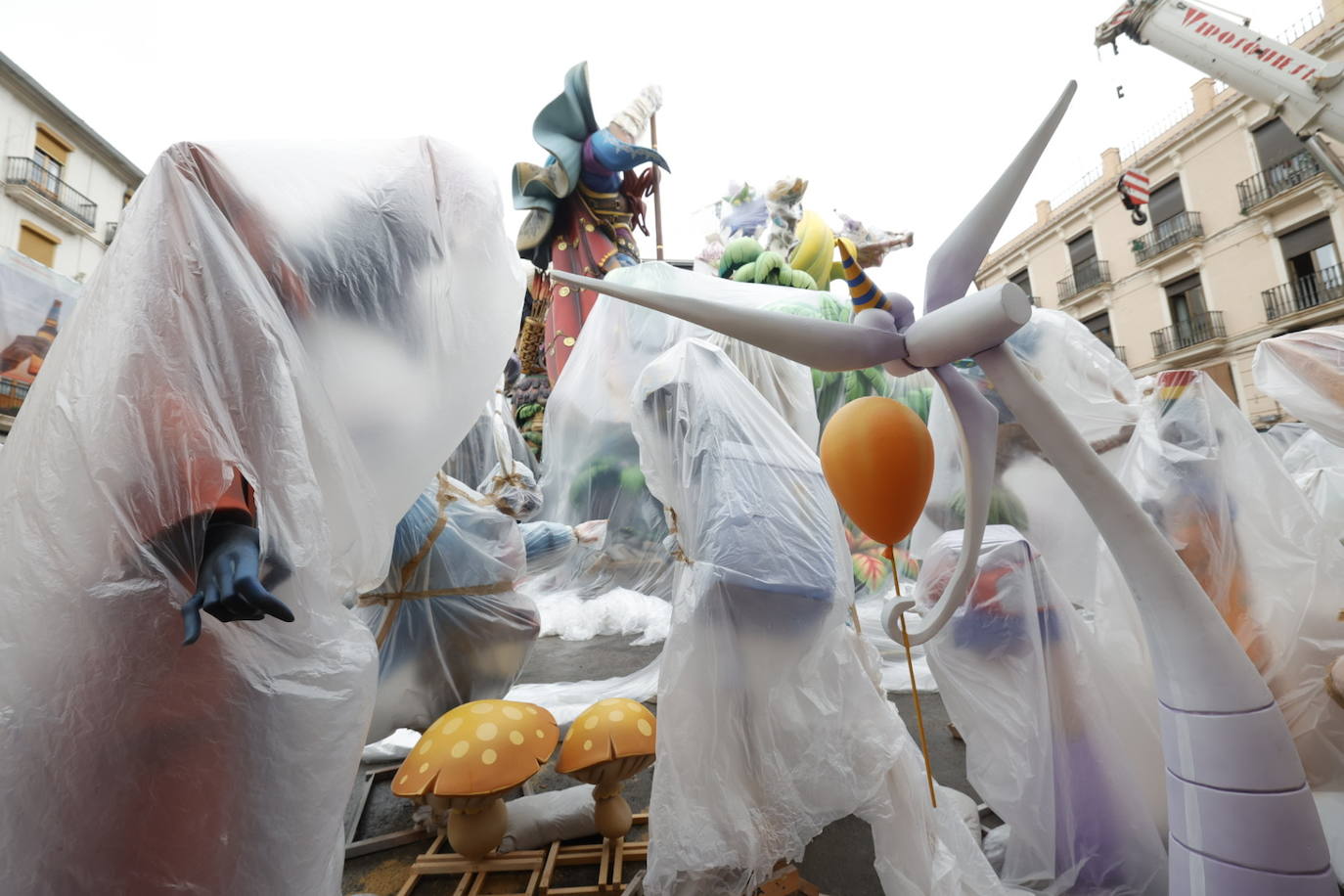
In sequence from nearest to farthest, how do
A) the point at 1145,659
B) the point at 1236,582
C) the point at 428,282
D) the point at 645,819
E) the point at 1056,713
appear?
1. the point at 428,282
2. the point at 1056,713
3. the point at 1145,659
4. the point at 1236,582
5. the point at 645,819

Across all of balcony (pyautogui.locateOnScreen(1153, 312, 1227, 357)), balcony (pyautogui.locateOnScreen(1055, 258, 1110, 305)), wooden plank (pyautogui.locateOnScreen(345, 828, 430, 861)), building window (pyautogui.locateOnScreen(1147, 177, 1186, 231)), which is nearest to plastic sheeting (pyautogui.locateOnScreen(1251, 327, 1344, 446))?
wooden plank (pyautogui.locateOnScreen(345, 828, 430, 861))

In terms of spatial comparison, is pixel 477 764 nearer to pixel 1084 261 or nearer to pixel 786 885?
pixel 786 885

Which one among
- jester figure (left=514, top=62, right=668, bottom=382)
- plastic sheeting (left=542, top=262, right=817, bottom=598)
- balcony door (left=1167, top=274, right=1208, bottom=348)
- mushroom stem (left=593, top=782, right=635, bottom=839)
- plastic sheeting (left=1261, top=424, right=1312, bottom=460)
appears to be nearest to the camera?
mushroom stem (left=593, top=782, right=635, bottom=839)

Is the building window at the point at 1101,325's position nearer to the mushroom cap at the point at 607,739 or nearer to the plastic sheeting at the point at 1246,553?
the plastic sheeting at the point at 1246,553

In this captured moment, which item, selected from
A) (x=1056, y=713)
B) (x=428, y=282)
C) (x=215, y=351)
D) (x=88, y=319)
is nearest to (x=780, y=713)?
(x=1056, y=713)

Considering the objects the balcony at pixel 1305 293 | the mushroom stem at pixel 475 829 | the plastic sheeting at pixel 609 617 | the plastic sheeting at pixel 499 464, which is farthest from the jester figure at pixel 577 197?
the balcony at pixel 1305 293

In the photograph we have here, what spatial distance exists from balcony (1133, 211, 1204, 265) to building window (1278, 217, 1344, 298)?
1.42 meters

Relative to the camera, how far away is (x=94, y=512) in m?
0.76

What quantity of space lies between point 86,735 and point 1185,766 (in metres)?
1.52

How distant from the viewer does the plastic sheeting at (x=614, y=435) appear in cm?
438

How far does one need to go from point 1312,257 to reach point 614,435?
1400 cm

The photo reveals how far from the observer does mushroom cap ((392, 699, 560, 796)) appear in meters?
1.38

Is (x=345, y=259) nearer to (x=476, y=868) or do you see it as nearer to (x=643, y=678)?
(x=476, y=868)

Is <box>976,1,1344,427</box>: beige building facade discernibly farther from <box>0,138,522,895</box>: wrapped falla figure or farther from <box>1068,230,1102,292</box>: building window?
<box>0,138,522,895</box>: wrapped falla figure
